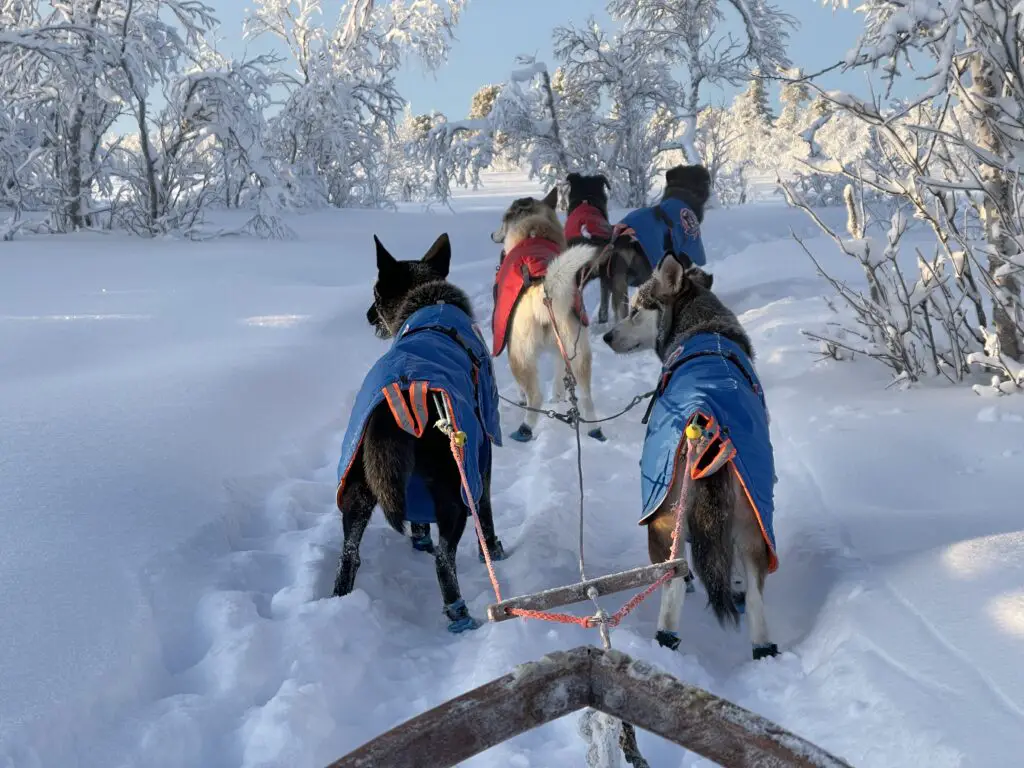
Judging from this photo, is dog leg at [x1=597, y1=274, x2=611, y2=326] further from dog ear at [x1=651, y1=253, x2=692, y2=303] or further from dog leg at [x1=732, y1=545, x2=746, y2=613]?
dog leg at [x1=732, y1=545, x2=746, y2=613]

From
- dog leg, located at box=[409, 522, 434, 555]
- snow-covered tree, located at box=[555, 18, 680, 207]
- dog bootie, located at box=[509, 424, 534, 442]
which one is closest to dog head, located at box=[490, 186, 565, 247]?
dog bootie, located at box=[509, 424, 534, 442]

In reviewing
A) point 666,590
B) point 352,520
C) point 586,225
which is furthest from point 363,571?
point 586,225

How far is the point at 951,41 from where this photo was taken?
3377 mm

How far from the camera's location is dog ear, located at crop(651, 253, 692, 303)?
11.8 ft

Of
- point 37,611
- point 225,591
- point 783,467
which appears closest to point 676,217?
point 783,467

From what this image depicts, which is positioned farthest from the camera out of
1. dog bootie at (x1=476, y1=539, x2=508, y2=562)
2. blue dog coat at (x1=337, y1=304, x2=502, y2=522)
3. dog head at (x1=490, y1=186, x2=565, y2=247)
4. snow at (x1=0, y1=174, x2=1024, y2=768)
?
dog head at (x1=490, y1=186, x2=565, y2=247)

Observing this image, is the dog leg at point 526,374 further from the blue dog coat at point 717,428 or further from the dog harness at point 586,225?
the dog harness at point 586,225

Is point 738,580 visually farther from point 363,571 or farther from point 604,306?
point 604,306

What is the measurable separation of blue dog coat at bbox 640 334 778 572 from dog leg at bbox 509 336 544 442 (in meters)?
2.25

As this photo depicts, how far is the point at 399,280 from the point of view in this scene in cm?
394

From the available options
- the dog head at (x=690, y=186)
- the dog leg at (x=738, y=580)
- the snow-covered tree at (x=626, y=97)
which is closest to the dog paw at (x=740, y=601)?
the dog leg at (x=738, y=580)

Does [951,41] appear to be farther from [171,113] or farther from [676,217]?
[171,113]

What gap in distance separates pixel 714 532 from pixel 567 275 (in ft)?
7.92

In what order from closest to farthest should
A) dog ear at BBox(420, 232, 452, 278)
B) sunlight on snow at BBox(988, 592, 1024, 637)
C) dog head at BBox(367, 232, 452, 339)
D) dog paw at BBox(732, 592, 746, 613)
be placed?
sunlight on snow at BBox(988, 592, 1024, 637), dog paw at BBox(732, 592, 746, 613), dog head at BBox(367, 232, 452, 339), dog ear at BBox(420, 232, 452, 278)
